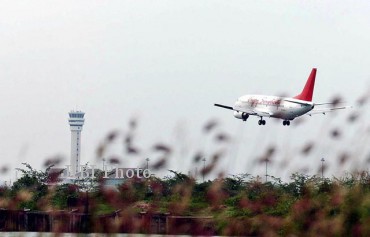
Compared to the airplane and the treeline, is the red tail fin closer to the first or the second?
the airplane

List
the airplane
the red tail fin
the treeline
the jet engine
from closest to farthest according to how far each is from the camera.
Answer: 1. the treeline
2. the jet engine
3. the airplane
4. the red tail fin

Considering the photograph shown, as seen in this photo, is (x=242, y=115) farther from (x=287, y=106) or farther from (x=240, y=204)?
(x=287, y=106)

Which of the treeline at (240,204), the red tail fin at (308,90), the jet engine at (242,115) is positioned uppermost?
Result: the red tail fin at (308,90)

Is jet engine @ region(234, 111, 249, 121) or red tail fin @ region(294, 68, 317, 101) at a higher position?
red tail fin @ region(294, 68, 317, 101)

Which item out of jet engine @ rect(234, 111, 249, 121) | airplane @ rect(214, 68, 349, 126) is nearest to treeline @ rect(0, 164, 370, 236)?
jet engine @ rect(234, 111, 249, 121)

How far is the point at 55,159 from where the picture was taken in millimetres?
8500

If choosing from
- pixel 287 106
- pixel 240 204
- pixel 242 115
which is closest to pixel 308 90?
pixel 287 106

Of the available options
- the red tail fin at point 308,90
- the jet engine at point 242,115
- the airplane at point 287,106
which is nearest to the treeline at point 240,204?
the jet engine at point 242,115

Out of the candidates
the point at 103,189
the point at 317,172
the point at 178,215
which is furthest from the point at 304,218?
the point at 103,189

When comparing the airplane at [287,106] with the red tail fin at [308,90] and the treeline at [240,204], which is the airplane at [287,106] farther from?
the treeline at [240,204]

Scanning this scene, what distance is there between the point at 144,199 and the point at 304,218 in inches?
66.0

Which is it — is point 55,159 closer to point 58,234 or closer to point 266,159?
point 58,234

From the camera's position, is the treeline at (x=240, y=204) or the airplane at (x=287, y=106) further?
the airplane at (x=287, y=106)

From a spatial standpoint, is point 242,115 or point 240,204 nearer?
point 240,204
